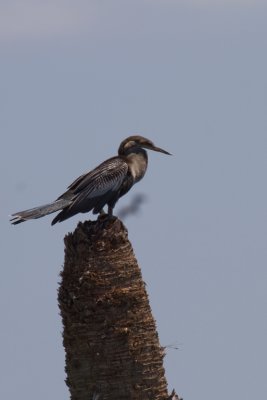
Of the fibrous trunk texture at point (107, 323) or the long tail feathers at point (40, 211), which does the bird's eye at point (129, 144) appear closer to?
the long tail feathers at point (40, 211)

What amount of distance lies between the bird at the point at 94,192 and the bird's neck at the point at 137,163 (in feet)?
0.07

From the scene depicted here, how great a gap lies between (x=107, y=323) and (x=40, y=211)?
3.24 metres

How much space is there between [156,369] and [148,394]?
0.28 meters

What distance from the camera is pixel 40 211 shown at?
1381 cm

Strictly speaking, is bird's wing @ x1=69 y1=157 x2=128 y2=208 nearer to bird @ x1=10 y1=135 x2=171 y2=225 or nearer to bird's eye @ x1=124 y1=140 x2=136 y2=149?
bird @ x1=10 y1=135 x2=171 y2=225

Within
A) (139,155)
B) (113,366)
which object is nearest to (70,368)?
(113,366)

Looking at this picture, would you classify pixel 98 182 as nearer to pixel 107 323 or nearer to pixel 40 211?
pixel 40 211

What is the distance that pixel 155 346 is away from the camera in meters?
11.2

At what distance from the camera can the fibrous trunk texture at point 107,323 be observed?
35.8 ft

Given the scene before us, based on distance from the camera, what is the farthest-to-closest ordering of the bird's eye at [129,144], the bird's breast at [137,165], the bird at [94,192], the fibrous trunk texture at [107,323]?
1. the bird's eye at [129,144]
2. the bird's breast at [137,165]
3. the bird at [94,192]
4. the fibrous trunk texture at [107,323]

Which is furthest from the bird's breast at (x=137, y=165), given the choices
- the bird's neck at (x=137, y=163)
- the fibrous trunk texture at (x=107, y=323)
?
the fibrous trunk texture at (x=107, y=323)

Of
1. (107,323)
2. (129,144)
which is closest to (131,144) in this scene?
(129,144)

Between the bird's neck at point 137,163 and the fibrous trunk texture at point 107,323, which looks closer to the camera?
the fibrous trunk texture at point 107,323

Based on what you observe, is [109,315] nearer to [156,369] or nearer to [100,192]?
[156,369]
